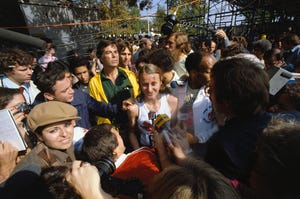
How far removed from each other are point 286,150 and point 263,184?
0.17 m

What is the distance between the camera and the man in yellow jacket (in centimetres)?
262

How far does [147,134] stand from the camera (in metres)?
2.07

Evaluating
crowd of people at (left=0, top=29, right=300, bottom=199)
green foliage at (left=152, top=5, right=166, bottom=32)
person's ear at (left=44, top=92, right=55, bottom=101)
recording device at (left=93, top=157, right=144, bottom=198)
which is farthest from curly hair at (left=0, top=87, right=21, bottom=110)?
green foliage at (left=152, top=5, right=166, bottom=32)

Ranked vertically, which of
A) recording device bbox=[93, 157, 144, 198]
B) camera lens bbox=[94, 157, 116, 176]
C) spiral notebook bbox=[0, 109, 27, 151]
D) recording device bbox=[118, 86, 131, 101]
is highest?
spiral notebook bbox=[0, 109, 27, 151]

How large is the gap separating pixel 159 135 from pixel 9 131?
107 cm

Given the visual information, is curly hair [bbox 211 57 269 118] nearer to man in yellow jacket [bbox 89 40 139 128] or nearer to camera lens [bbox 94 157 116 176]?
camera lens [bbox 94 157 116 176]

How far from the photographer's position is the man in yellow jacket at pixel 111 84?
2625 mm

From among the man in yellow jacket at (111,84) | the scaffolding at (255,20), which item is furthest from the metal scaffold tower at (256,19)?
the man in yellow jacket at (111,84)

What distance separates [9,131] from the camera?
1378 millimetres

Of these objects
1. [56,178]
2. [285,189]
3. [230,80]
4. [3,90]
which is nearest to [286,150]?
[285,189]

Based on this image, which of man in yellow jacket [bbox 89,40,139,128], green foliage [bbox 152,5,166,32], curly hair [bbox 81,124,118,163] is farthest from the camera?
green foliage [bbox 152,5,166,32]

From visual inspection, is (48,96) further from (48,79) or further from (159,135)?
(159,135)

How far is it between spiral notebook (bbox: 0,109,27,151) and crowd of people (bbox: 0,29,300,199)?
3cm

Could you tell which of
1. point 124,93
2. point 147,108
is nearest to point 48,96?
point 124,93
